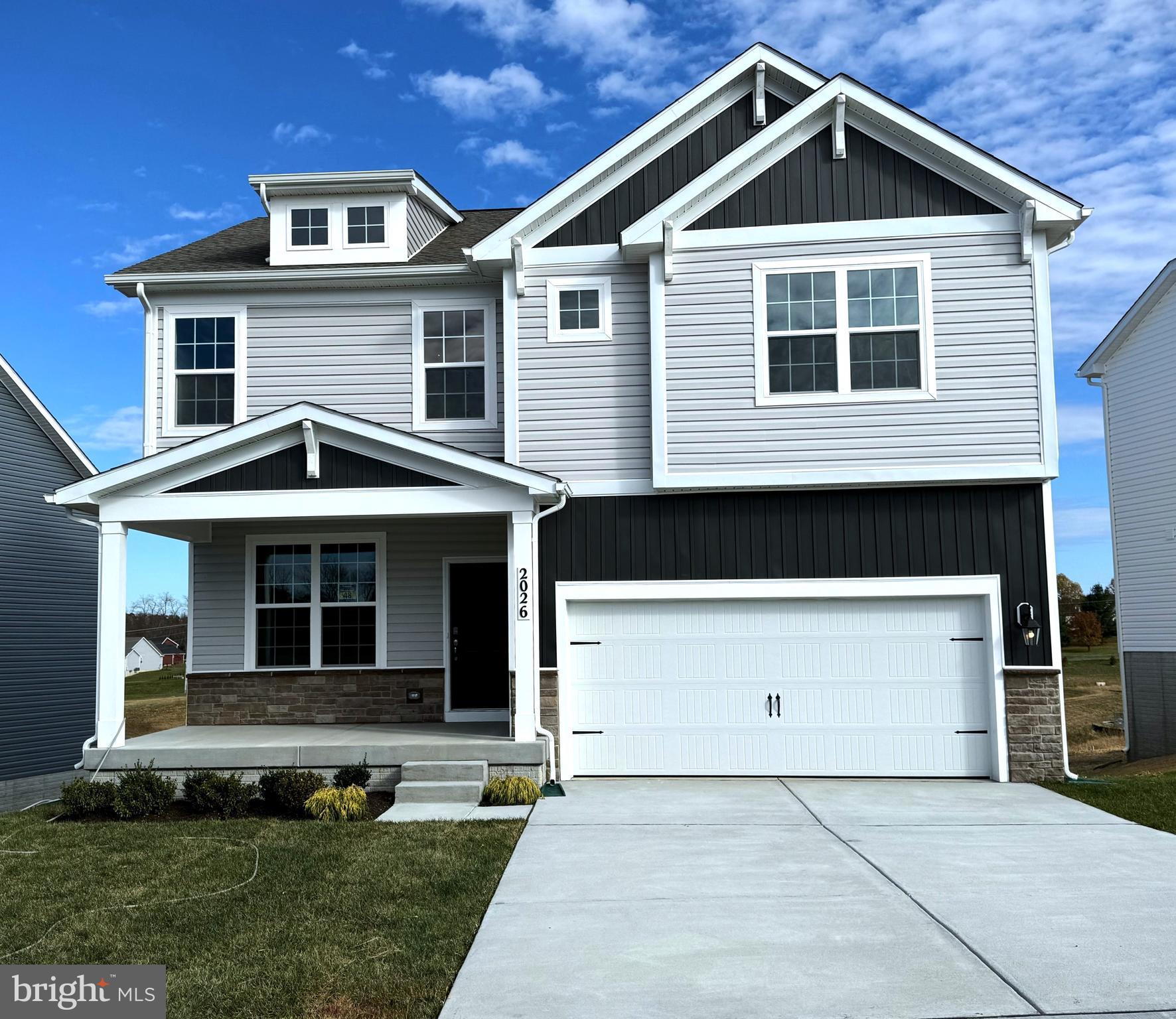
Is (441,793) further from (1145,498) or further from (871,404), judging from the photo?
(1145,498)

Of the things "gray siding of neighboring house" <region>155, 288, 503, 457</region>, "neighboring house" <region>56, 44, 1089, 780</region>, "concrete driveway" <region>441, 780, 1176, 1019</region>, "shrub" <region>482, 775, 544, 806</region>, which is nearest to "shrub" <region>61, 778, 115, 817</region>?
"neighboring house" <region>56, 44, 1089, 780</region>

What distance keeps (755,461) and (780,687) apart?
257 centimetres

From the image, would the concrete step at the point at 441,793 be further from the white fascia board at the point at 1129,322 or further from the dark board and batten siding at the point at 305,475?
the white fascia board at the point at 1129,322

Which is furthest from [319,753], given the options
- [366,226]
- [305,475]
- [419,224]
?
[419,224]

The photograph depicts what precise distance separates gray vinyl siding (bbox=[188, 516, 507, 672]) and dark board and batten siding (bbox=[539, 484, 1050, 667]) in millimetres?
2012

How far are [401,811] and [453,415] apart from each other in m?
5.27

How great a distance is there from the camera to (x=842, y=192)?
40.0 feet

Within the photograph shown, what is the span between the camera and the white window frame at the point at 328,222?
46.8 ft

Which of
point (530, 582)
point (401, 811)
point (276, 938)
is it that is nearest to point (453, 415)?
point (530, 582)

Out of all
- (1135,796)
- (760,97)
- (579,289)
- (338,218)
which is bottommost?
(1135,796)

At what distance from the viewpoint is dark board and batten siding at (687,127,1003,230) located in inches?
477

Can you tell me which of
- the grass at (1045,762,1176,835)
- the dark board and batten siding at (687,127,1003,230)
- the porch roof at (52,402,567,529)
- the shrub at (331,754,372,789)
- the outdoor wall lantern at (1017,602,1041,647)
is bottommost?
the grass at (1045,762,1176,835)

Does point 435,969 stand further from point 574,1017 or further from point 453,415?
point 453,415

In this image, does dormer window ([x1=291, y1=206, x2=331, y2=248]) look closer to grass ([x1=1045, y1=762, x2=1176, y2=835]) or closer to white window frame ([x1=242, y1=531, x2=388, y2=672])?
white window frame ([x1=242, y1=531, x2=388, y2=672])
